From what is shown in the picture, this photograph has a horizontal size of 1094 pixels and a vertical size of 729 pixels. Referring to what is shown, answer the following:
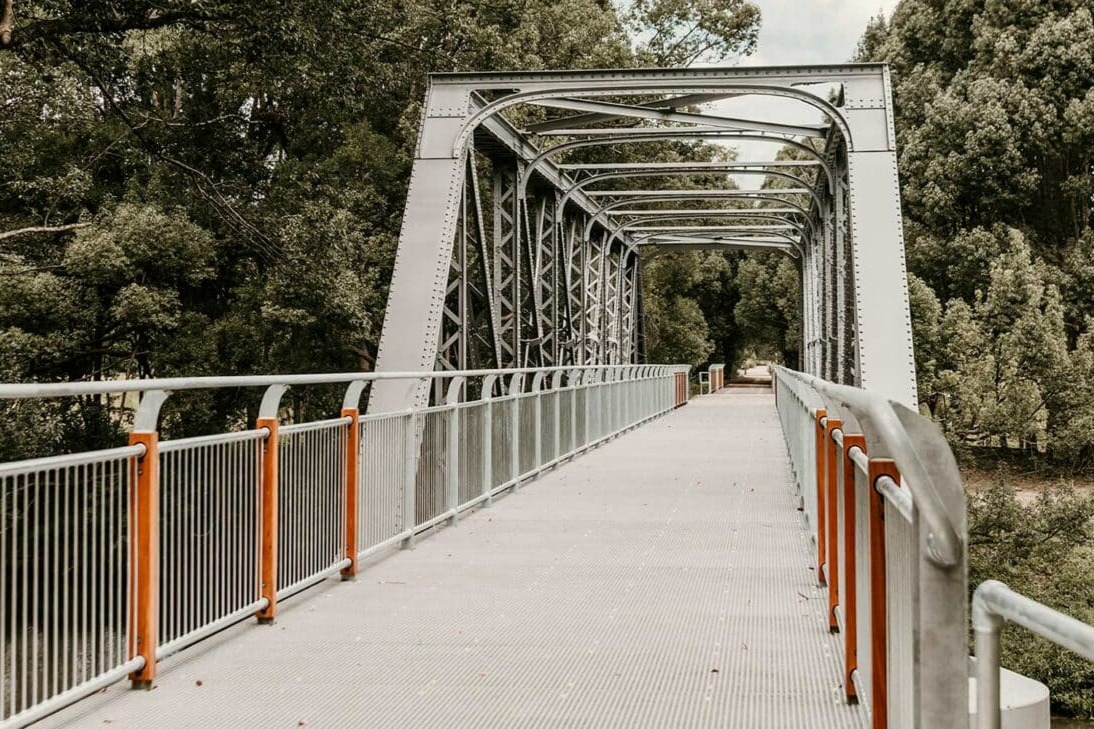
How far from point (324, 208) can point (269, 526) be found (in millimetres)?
13487

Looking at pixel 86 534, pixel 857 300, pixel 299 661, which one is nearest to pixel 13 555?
pixel 86 534

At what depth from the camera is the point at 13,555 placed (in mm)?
3631

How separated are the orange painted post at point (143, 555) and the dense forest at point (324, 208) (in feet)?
28.1

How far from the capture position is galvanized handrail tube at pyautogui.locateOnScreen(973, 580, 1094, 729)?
4.39 ft

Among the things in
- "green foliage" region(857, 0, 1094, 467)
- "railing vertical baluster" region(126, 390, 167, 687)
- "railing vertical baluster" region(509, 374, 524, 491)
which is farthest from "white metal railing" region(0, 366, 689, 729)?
"green foliage" region(857, 0, 1094, 467)

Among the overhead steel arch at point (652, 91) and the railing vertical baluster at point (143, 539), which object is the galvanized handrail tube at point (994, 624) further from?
the overhead steel arch at point (652, 91)

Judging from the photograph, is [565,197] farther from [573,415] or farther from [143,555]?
[143,555]

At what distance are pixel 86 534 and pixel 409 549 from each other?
380cm

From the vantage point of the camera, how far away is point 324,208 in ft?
60.4

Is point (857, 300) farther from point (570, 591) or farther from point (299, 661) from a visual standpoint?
point (299, 661)

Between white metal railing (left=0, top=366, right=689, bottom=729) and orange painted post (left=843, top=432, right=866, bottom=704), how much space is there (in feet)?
8.37

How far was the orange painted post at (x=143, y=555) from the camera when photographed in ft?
14.5

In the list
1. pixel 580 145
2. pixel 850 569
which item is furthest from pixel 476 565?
pixel 580 145

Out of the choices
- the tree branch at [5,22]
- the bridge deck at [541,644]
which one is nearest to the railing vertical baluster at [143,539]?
the bridge deck at [541,644]
